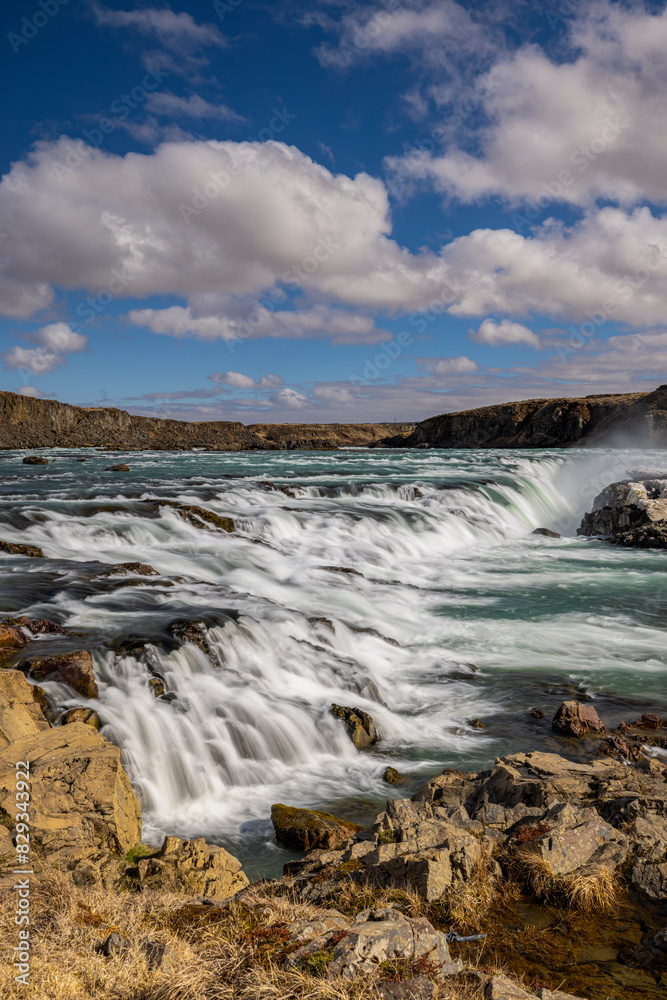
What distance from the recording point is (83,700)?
7.22m

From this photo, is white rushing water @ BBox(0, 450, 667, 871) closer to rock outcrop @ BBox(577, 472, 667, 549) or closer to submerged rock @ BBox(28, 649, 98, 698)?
submerged rock @ BBox(28, 649, 98, 698)

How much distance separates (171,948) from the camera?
3027mm

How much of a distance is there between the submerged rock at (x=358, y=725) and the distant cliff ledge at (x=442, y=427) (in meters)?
78.9

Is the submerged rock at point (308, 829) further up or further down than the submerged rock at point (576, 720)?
further down

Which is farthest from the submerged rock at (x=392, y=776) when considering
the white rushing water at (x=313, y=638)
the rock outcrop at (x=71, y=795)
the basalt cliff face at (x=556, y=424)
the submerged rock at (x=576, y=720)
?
the basalt cliff face at (x=556, y=424)

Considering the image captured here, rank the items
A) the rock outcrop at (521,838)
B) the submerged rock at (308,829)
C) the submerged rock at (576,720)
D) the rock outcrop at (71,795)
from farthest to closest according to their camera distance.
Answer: the submerged rock at (576,720) → the submerged rock at (308,829) → the rock outcrop at (71,795) → the rock outcrop at (521,838)

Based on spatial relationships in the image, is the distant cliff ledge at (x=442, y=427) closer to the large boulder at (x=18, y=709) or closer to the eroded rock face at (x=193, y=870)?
the large boulder at (x=18, y=709)

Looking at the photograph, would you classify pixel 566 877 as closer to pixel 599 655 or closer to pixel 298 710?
pixel 298 710

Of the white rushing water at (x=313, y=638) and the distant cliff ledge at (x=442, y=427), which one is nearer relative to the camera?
the white rushing water at (x=313, y=638)

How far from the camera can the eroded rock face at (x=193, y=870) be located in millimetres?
4324

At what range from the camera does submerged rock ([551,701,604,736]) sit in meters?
7.82

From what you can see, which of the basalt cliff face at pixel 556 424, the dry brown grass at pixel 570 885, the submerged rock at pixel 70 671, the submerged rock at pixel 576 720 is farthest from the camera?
the basalt cliff face at pixel 556 424

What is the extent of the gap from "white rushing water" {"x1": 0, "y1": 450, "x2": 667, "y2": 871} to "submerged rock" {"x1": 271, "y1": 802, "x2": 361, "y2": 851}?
210 millimetres

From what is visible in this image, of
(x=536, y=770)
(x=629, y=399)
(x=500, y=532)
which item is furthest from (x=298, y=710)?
(x=629, y=399)
